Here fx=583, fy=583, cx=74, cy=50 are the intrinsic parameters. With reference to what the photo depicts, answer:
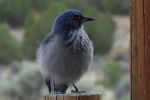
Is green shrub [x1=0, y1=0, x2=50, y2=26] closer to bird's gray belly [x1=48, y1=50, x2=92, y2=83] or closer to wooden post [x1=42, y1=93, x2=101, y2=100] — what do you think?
bird's gray belly [x1=48, y1=50, x2=92, y2=83]

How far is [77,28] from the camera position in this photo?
4180 mm

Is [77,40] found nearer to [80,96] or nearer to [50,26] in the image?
[80,96]

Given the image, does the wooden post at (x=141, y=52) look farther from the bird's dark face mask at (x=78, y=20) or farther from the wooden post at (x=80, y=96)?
the bird's dark face mask at (x=78, y=20)

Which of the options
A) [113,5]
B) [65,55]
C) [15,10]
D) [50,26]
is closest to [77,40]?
[65,55]

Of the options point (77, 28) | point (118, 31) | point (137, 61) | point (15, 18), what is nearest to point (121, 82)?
point (118, 31)

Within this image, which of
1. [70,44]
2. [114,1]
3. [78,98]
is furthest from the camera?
[114,1]

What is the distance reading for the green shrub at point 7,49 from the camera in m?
17.4

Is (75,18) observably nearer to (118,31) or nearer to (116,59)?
(116,59)

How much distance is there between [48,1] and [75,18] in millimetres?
17700

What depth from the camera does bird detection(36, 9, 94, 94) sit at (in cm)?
401

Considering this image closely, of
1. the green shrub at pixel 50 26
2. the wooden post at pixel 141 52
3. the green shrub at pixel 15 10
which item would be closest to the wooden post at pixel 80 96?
the wooden post at pixel 141 52

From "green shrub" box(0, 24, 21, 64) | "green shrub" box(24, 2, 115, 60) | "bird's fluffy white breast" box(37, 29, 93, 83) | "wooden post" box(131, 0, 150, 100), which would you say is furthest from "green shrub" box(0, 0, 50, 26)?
"wooden post" box(131, 0, 150, 100)

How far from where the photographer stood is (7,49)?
1758 cm

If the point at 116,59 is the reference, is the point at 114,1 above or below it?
above
